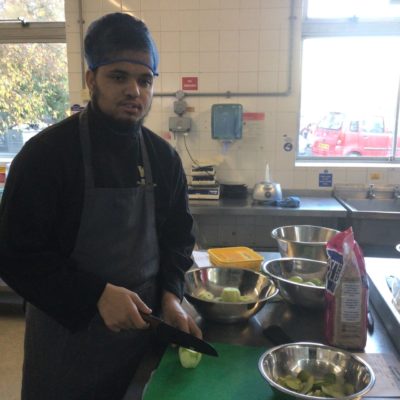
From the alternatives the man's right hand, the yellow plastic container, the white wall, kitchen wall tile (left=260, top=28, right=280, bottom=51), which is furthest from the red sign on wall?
the man's right hand

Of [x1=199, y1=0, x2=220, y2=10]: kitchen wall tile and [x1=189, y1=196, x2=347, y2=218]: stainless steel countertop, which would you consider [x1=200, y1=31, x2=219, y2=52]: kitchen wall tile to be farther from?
[x1=189, y1=196, x2=347, y2=218]: stainless steel countertop

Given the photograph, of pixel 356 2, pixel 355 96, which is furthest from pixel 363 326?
pixel 356 2

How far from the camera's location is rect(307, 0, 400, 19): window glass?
119 inches

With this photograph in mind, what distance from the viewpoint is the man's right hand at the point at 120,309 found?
96 cm

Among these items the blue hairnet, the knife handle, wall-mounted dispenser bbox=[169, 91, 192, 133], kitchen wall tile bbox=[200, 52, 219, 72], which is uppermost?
kitchen wall tile bbox=[200, 52, 219, 72]

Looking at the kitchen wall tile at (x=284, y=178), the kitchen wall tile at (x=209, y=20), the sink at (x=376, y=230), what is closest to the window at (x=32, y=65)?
the kitchen wall tile at (x=209, y=20)

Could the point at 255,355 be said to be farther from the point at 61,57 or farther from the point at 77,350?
the point at 61,57

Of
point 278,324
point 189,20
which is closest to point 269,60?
point 189,20

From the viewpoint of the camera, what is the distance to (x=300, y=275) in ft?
4.62

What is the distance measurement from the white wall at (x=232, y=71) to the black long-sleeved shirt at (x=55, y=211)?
200 centimetres

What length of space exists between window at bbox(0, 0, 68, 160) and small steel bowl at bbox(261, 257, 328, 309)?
100 inches

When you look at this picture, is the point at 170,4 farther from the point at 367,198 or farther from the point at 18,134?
the point at 367,198

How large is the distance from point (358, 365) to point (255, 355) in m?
0.24

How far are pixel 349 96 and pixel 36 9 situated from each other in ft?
8.09
